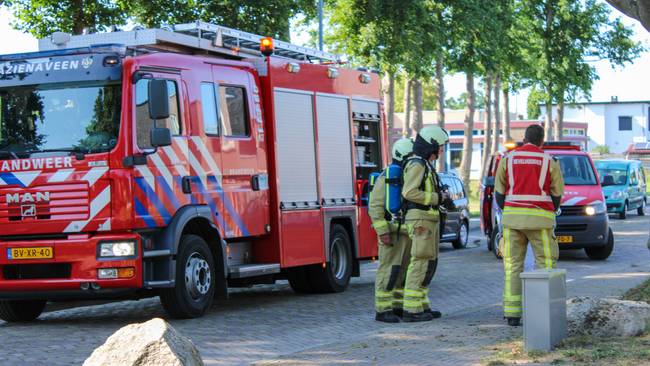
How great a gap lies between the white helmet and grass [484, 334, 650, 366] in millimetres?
3029

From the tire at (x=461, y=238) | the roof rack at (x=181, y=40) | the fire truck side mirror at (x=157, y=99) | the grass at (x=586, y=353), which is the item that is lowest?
the tire at (x=461, y=238)

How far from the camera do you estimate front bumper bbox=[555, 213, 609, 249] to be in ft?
65.3

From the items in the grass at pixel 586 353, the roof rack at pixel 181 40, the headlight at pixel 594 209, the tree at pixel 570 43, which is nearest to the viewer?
the grass at pixel 586 353

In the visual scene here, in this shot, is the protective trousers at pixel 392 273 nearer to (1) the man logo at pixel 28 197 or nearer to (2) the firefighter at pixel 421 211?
(2) the firefighter at pixel 421 211

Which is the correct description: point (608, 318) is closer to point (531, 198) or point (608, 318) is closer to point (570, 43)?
point (531, 198)

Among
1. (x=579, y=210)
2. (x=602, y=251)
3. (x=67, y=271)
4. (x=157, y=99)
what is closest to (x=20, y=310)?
(x=67, y=271)

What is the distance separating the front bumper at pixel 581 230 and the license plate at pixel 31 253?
10718mm

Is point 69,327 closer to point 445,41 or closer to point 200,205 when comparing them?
point 200,205

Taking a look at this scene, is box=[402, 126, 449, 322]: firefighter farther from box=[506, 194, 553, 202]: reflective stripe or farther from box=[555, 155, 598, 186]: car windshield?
box=[555, 155, 598, 186]: car windshield

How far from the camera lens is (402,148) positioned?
12016 millimetres

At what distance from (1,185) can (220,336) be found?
2762 millimetres

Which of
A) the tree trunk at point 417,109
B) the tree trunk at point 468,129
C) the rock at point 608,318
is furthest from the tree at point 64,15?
the tree trunk at point 468,129

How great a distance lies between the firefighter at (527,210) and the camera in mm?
10969

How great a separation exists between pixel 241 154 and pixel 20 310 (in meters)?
3.00
